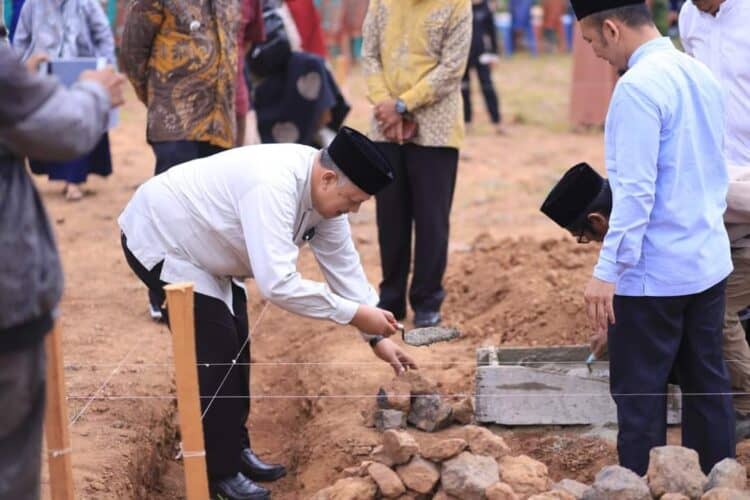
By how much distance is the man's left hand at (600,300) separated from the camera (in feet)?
13.1

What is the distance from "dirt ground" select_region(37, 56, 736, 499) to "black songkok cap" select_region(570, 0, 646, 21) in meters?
1.82

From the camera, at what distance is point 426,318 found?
6.67 m

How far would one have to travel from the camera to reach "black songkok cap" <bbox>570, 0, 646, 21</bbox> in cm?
394

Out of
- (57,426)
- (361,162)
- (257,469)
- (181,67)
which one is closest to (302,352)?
(257,469)

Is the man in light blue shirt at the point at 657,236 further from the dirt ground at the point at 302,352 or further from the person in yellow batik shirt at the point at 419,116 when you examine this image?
the person in yellow batik shirt at the point at 419,116

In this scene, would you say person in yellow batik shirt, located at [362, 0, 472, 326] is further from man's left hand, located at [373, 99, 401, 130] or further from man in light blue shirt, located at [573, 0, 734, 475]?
man in light blue shirt, located at [573, 0, 734, 475]

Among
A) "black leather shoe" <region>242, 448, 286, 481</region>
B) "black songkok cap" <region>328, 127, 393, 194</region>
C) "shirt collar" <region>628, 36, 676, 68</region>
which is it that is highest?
"shirt collar" <region>628, 36, 676, 68</region>

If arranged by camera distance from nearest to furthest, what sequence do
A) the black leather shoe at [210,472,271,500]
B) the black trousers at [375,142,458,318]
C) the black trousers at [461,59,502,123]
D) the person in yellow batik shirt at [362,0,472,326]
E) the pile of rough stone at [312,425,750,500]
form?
the pile of rough stone at [312,425,750,500] → the black leather shoe at [210,472,271,500] → the person in yellow batik shirt at [362,0,472,326] → the black trousers at [375,142,458,318] → the black trousers at [461,59,502,123]

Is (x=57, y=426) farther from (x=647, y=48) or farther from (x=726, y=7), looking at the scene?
(x=726, y=7)

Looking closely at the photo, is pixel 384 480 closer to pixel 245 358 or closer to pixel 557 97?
pixel 245 358

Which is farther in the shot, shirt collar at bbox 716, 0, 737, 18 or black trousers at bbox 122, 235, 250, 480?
shirt collar at bbox 716, 0, 737, 18

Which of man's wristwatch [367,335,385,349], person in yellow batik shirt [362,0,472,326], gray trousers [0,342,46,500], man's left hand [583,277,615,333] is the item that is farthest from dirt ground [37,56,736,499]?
gray trousers [0,342,46,500]

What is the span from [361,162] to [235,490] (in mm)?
1455

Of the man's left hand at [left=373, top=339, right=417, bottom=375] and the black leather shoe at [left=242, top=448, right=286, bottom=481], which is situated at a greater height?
the man's left hand at [left=373, top=339, right=417, bottom=375]
